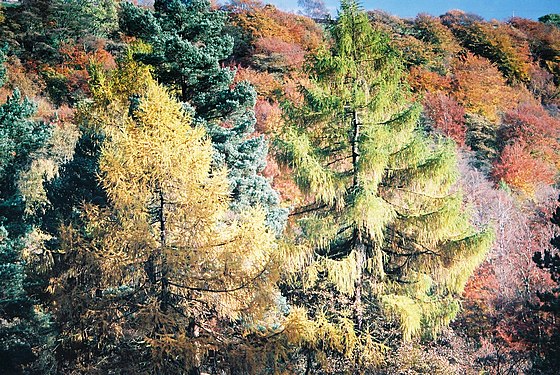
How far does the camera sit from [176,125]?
25.9ft

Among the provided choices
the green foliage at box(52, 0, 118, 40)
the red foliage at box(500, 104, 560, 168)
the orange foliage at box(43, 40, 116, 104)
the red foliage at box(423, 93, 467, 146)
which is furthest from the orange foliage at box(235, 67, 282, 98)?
the red foliage at box(500, 104, 560, 168)

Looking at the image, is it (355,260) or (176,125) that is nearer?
(176,125)

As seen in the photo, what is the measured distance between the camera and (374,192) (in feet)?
29.9

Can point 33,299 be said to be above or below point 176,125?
below

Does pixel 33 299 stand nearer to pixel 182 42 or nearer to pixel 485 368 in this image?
pixel 182 42

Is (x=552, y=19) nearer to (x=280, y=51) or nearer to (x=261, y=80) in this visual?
(x=280, y=51)

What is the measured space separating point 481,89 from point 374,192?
33114mm

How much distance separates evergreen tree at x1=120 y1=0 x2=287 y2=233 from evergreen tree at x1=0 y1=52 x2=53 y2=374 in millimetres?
4181

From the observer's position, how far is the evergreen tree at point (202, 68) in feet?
38.7

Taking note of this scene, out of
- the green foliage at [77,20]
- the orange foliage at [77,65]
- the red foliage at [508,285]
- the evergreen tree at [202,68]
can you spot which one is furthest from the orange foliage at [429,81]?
the evergreen tree at [202,68]

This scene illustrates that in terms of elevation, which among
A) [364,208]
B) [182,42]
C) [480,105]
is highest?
[480,105]

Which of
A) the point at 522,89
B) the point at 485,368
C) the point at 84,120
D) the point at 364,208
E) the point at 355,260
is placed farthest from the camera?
the point at 522,89

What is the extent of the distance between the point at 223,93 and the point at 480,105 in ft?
96.1

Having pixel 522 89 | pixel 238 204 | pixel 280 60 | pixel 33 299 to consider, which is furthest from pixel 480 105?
pixel 33 299
